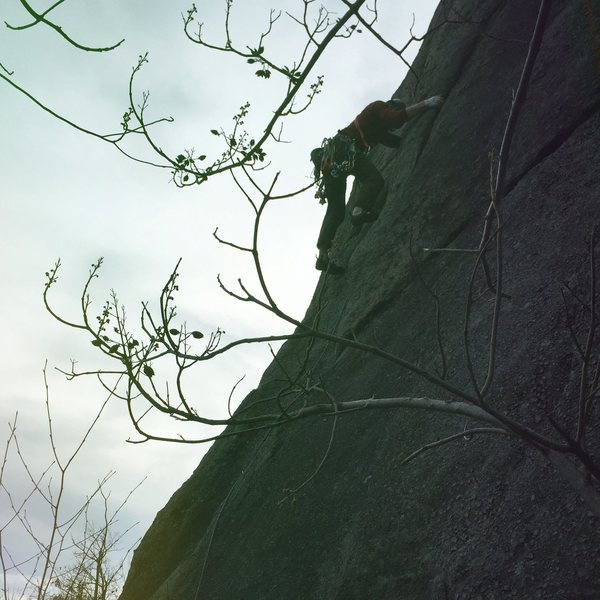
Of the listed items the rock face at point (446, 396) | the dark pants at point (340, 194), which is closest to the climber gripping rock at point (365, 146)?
the dark pants at point (340, 194)

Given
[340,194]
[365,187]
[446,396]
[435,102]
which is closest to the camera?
[446,396]

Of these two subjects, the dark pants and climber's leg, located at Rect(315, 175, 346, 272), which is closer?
the dark pants

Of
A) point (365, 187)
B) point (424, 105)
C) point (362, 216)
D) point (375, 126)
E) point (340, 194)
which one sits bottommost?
point (362, 216)

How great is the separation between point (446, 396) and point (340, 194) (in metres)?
4.32

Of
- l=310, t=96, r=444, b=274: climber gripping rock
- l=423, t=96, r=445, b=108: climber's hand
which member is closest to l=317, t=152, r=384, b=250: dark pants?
l=310, t=96, r=444, b=274: climber gripping rock

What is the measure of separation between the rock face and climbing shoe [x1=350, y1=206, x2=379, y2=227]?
12cm

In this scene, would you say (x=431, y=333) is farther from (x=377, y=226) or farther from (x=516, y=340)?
(x=377, y=226)

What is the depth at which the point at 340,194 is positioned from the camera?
7.44 m

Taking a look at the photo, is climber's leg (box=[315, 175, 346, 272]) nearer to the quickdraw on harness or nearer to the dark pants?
the dark pants

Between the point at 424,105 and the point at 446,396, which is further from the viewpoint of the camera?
the point at 424,105

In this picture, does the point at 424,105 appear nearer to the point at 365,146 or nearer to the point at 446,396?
the point at 365,146

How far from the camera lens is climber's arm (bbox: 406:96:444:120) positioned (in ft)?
20.5

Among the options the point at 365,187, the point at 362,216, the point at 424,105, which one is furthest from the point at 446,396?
the point at 424,105

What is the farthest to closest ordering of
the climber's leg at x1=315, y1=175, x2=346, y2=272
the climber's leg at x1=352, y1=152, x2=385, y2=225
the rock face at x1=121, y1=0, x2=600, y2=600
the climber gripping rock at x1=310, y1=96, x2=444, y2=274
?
the climber's leg at x1=315, y1=175, x2=346, y2=272
the climber's leg at x1=352, y1=152, x2=385, y2=225
the climber gripping rock at x1=310, y1=96, x2=444, y2=274
the rock face at x1=121, y1=0, x2=600, y2=600
